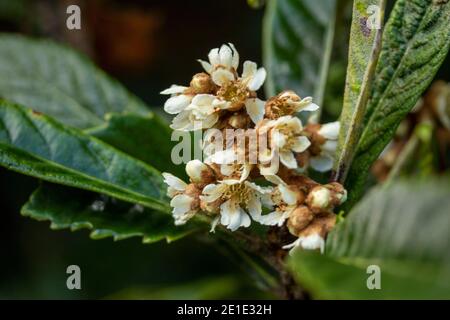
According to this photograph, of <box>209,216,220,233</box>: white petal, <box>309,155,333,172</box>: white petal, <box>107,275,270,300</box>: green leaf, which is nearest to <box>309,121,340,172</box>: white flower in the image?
<box>309,155,333,172</box>: white petal

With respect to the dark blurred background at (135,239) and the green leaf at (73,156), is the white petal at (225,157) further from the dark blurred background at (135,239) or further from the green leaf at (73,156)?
the dark blurred background at (135,239)

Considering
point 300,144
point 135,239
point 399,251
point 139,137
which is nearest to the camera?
point 399,251

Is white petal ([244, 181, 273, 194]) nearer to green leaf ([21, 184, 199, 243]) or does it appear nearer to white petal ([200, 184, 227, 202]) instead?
white petal ([200, 184, 227, 202])

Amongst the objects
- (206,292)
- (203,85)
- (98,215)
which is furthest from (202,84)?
(206,292)

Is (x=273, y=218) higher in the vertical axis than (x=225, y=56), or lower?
lower

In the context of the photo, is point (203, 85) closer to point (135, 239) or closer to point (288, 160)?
point (288, 160)

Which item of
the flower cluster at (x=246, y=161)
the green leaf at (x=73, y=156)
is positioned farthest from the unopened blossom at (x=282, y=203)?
the green leaf at (x=73, y=156)

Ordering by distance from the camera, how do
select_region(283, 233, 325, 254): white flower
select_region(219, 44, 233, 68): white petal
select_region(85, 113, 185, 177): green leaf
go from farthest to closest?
select_region(85, 113, 185, 177): green leaf, select_region(219, 44, 233, 68): white petal, select_region(283, 233, 325, 254): white flower
